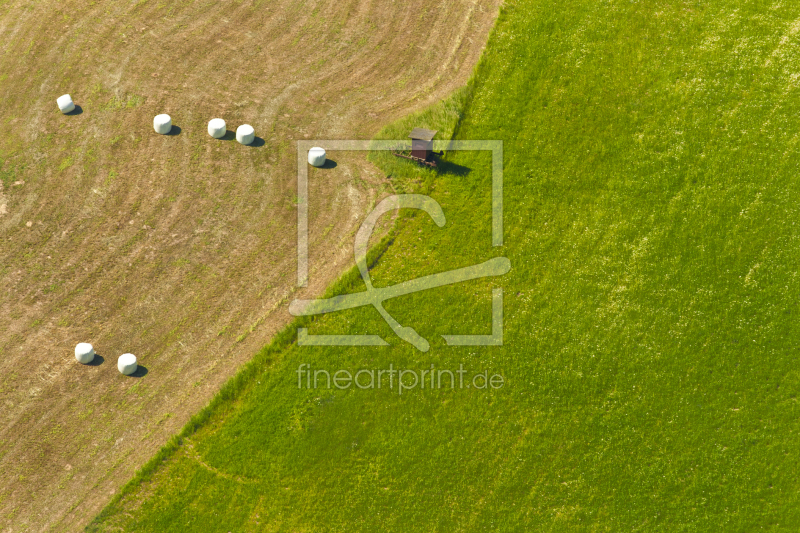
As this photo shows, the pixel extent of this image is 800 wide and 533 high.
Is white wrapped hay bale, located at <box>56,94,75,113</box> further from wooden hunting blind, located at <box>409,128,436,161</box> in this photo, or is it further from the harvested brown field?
wooden hunting blind, located at <box>409,128,436,161</box>

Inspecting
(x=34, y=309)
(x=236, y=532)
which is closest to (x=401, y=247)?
(x=236, y=532)

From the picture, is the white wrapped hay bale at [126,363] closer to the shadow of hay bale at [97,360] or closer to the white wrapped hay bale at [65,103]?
→ the shadow of hay bale at [97,360]

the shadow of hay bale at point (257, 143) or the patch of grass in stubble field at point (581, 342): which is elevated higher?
the shadow of hay bale at point (257, 143)

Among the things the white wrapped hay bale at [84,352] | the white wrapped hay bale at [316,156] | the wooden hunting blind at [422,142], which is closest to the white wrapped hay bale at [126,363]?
the white wrapped hay bale at [84,352]

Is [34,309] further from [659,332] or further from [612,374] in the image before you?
[659,332]

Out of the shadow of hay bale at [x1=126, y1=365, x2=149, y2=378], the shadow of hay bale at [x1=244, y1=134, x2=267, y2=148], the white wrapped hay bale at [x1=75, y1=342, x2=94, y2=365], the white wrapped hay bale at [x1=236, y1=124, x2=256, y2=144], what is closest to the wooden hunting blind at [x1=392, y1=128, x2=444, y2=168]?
the shadow of hay bale at [x1=244, y1=134, x2=267, y2=148]

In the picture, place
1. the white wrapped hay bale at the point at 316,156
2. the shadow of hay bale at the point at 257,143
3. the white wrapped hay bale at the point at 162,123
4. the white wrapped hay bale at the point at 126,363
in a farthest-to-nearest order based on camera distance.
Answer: the shadow of hay bale at the point at 257,143 → the white wrapped hay bale at the point at 162,123 → the white wrapped hay bale at the point at 316,156 → the white wrapped hay bale at the point at 126,363

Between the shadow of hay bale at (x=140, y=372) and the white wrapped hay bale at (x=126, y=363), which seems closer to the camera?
the white wrapped hay bale at (x=126, y=363)

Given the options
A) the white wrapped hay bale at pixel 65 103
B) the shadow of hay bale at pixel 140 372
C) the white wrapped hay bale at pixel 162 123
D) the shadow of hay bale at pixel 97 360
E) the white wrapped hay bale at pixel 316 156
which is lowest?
the shadow of hay bale at pixel 140 372
